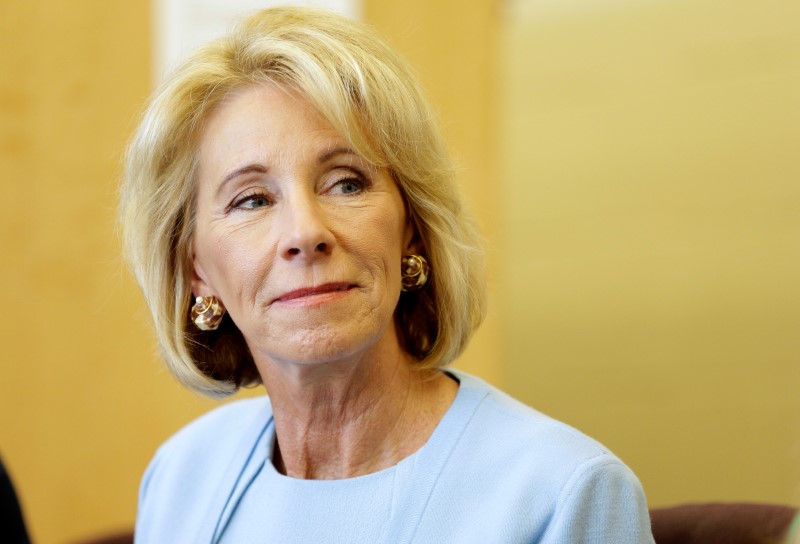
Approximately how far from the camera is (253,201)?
170 centimetres

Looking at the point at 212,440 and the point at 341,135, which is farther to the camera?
the point at 212,440

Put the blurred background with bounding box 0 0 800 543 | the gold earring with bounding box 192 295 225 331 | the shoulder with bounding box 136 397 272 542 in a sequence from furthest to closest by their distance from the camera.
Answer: the blurred background with bounding box 0 0 800 543 < the shoulder with bounding box 136 397 272 542 < the gold earring with bounding box 192 295 225 331

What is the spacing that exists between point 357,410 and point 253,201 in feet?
1.27

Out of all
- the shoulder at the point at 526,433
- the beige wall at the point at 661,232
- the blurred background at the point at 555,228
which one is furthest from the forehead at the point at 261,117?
the beige wall at the point at 661,232

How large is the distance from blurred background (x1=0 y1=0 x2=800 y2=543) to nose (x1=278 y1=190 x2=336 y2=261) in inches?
67.1

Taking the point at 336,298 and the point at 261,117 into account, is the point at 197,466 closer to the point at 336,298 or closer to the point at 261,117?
the point at 336,298

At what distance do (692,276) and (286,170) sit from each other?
295 cm

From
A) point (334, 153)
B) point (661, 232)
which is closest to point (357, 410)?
point (334, 153)

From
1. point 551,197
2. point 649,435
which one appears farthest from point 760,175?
point 649,435

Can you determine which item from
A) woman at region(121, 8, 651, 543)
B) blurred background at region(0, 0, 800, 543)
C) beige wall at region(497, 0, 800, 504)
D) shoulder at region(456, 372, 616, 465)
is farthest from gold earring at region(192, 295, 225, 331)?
beige wall at region(497, 0, 800, 504)

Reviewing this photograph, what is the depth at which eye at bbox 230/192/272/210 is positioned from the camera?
170cm

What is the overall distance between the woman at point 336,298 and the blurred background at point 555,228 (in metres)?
1.43

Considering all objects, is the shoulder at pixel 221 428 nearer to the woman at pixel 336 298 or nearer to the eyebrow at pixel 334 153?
the woman at pixel 336 298

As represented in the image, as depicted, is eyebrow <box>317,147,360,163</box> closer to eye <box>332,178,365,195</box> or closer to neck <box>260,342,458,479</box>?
eye <box>332,178,365,195</box>
